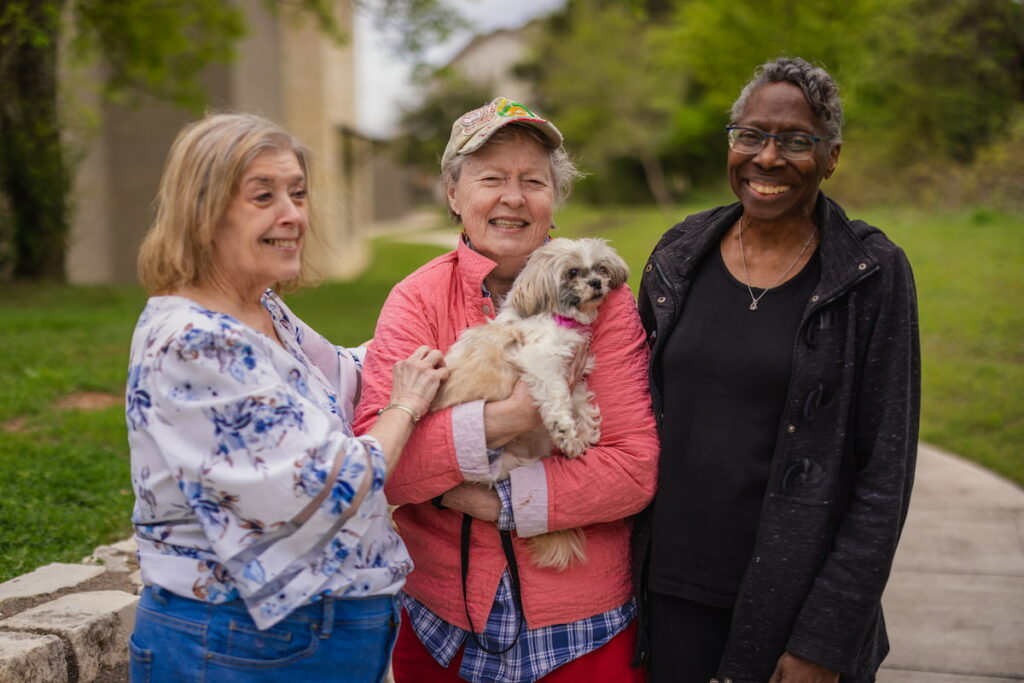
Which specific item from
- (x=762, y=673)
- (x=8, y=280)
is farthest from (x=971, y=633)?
(x=8, y=280)

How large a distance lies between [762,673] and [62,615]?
8.83 feet

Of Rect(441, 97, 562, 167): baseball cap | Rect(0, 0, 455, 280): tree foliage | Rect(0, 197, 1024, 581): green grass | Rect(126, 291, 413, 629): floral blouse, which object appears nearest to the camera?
Rect(126, 291, 413, 629): floral blouse

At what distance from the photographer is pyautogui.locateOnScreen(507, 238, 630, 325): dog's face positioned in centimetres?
291

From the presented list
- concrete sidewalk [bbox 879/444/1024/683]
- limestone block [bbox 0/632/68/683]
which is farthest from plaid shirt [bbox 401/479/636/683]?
concrete sidewalk [bbox 879/444/1024/683]

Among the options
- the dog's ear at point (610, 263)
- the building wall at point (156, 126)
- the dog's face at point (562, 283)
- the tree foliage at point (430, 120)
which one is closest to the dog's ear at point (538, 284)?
the dog's face at point (562, 283)

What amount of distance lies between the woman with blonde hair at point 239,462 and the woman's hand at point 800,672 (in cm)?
113

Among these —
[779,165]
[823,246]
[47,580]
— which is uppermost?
[779,165]

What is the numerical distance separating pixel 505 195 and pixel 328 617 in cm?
141

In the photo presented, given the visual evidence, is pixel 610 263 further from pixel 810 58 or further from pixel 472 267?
pixel 810 58

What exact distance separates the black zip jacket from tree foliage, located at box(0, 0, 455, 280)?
11.2m

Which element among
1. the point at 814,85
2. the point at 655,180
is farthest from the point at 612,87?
the point at 814,85

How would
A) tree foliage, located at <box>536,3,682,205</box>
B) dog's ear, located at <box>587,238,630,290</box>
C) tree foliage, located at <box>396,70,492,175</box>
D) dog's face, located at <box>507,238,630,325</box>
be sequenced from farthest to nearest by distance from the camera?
tree foliage, located at <box>396,70,492,175</box>, tree foliage, located at <box>536,3,682,205</box>, dog's ear, located at <box>587,238,630,290</box>, dog's face, located at <box>507,238,630,325</box>

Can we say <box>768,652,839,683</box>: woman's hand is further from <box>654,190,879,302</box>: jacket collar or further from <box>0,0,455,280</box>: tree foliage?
<box>0,0,455,280</box>: tree foliage

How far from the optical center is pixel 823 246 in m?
2.44
